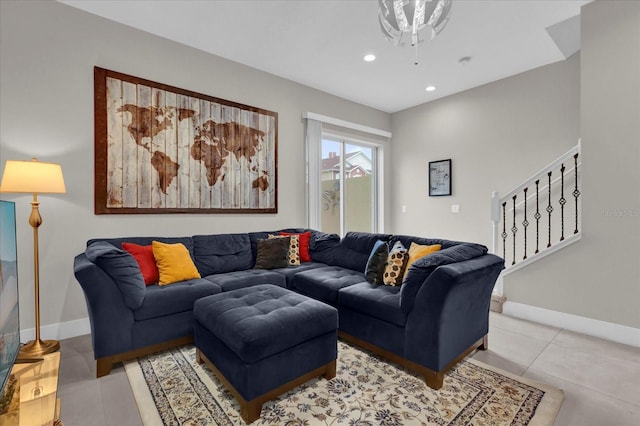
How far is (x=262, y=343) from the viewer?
1638mm

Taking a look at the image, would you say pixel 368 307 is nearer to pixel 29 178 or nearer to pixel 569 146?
pixel 29 178

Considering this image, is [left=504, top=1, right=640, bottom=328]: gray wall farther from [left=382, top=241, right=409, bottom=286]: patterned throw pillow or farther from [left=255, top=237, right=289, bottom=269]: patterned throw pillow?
[left=255, top=237, right=289, bottom=269]: patterned throw pillow

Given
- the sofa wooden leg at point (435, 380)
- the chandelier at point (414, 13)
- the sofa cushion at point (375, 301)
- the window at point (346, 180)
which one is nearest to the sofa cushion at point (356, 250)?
the sofa cushion at point (375, 301)

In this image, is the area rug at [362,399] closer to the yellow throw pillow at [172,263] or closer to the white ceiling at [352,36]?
the yellow throw pillow at [172,263]

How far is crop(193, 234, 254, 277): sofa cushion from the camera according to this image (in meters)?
3.12

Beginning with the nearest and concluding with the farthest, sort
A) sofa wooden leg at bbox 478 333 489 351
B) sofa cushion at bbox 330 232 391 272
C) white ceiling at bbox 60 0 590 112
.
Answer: sofa wooden leg at bbox 478 333 489 351
white ceiling at bbox 60 0 590 112
sofa cushion at bbox 330 232 391 272

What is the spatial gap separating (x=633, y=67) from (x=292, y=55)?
3.16m

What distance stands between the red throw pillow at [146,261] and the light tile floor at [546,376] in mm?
684

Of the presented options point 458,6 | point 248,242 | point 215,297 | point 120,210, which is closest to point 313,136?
point 248,242

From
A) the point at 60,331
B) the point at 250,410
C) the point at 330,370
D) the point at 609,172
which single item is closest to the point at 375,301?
the point at 330,370

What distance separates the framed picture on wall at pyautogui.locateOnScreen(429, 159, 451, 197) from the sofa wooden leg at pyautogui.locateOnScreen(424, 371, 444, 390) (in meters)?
3.40

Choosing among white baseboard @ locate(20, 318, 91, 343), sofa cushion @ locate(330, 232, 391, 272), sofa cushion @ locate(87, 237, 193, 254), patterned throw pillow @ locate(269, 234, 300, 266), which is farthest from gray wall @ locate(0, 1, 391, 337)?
sofa cushion @ locate(330, 232, 391, 272)

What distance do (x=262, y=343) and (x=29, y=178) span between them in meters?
2.04

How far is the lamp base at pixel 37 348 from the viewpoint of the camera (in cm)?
224
